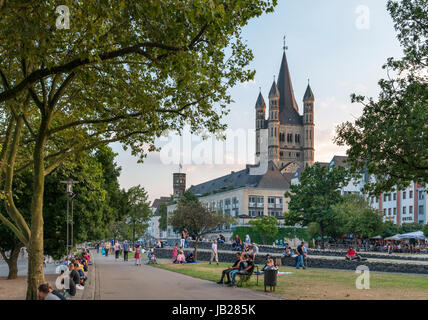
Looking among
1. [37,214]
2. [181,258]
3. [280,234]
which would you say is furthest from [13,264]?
[280,234]

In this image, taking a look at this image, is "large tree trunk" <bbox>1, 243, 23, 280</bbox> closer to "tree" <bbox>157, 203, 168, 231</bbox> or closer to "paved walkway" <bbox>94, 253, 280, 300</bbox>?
"paved walkway" <bbox>94, 253, 280, 300</bbox>

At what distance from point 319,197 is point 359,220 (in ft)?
19.1

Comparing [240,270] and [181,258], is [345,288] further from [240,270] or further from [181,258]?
[181,258]

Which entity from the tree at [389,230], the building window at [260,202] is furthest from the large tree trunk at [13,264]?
the building window at [260,202]

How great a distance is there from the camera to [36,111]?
2183 centimetres

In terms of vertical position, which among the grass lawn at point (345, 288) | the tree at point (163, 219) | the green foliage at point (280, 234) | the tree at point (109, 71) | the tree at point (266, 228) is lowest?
the tree at point (163, 219)

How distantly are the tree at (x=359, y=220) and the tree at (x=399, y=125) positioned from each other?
48533 millimetres

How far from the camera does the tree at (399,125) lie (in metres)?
19.1

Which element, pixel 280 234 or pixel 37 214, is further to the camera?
pixel 280 234

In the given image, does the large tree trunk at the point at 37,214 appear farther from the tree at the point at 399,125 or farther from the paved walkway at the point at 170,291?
the tree at the point at 399,125

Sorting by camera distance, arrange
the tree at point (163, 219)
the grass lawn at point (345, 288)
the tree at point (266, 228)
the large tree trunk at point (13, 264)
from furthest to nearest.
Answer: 1. the tree at point (163, 219)
2. the tree at point (266, 228)
3. the large tree trunk at point (13, 264)
4. the grass lawn at point (345, 288)

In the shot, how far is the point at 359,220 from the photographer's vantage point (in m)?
70.5

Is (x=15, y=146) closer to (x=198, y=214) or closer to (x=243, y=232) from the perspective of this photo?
(x=198, y=214)
